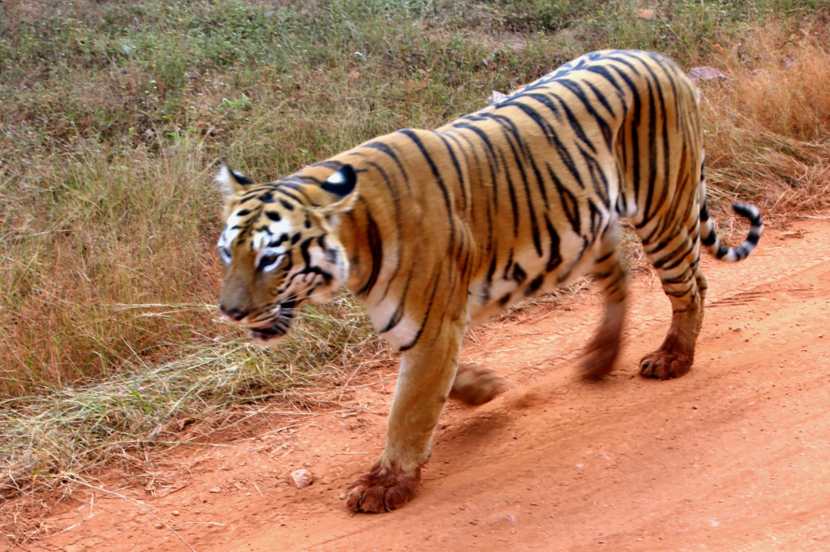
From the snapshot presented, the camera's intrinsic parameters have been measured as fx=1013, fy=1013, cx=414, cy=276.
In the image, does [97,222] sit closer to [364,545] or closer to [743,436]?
[364,545]

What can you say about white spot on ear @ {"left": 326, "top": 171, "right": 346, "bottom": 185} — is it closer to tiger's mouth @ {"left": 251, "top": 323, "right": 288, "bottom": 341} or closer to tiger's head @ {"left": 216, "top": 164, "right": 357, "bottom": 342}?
tiger's head @ {"left": 216, "top": 164, "right": 357, "bottom": 342}

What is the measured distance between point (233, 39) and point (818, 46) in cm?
547

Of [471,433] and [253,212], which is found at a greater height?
[253,212]

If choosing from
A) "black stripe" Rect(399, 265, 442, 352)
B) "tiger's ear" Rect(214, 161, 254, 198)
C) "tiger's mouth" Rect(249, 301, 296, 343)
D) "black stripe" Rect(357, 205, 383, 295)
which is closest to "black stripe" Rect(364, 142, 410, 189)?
"black stripe" Rect(357, 205, 383, 295)

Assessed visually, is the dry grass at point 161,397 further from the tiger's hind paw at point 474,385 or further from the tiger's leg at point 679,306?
the tiger's leg at point 679,306

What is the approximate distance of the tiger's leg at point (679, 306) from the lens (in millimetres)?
4895

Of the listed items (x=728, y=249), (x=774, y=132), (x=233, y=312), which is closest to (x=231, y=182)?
(x=233, y=312)

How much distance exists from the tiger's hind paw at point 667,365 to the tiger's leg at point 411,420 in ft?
4.47

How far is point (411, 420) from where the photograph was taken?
402cm

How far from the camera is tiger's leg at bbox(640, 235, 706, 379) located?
193 inches

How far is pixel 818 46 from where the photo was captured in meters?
8.54

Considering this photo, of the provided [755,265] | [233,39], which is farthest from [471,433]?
[233,39]

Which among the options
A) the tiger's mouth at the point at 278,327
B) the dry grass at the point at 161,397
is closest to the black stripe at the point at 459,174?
the tiger's mouth at the point at 278,327

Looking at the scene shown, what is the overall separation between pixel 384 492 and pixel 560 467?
80 cm
